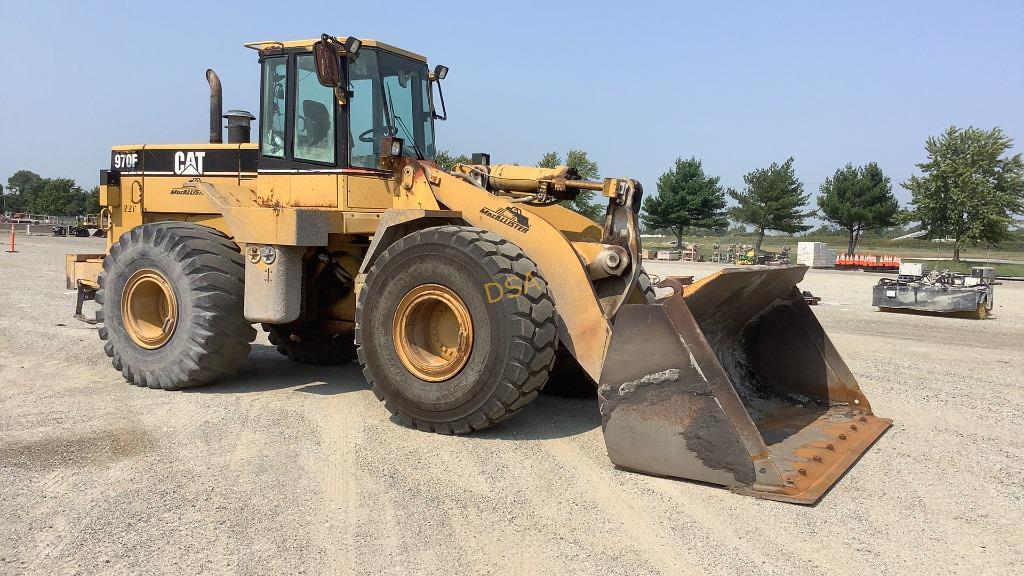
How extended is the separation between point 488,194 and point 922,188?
41147 millimetres

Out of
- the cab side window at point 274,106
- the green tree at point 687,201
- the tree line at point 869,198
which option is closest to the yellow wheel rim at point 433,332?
the cab side window at point 274,106

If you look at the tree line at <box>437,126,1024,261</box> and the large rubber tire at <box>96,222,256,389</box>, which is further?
the tree line at <box>437,126,1024,261</box>

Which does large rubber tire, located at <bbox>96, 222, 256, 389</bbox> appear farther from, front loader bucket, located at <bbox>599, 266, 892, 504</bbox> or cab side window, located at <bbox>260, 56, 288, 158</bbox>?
front loader bucket, located at <bbox>599, 266, 892, 504</bbox>

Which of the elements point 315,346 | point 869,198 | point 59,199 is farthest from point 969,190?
point 59,199

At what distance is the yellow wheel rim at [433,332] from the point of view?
209 inches

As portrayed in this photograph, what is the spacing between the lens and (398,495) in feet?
14.0

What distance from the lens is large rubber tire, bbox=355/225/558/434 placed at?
16.4 ft

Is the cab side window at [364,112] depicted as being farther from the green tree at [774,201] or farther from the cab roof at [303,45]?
the green tree at [774,201]

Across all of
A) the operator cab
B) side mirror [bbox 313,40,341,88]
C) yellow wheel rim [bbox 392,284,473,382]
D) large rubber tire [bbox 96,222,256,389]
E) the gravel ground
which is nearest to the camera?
the gravel ground

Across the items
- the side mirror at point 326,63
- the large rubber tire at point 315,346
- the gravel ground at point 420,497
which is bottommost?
the gravel ground at point 420,497

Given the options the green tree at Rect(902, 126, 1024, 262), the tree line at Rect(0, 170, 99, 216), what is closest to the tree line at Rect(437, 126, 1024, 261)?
the green tree at Rect(902, 126, 1024, 262)

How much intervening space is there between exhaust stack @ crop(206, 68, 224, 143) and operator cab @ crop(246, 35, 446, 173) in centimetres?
137

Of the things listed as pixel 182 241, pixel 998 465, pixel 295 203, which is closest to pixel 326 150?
pixel 295 203

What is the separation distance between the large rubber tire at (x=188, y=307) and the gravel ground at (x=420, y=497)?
25 cm
